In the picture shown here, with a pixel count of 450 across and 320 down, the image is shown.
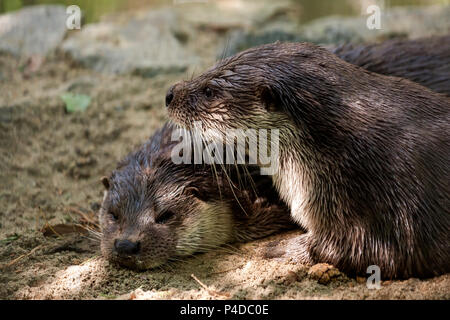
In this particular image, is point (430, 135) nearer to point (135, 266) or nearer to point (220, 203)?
point (220, 203)

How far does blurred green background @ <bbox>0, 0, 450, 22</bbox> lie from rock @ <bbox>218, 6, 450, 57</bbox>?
4.52 feet

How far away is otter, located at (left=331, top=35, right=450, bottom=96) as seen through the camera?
4.19 meters

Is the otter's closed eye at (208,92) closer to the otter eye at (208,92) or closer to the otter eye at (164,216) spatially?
the otter eye at (208,92)

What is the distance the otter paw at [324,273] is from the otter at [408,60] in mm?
1616

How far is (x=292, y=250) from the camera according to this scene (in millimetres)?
3514

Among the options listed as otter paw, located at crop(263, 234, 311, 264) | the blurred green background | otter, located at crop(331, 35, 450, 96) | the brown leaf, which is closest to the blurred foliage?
the brown leaf

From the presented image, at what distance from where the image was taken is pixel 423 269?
3117 millimetres

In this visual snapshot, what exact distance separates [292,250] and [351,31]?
4.07m

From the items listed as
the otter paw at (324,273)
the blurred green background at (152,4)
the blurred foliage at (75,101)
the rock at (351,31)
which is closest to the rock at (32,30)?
the blurred green background at (152,4)

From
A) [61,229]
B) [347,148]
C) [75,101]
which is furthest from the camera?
[75,101]

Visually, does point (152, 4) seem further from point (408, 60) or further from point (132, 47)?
point (408, 60)

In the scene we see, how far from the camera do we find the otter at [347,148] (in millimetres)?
3129

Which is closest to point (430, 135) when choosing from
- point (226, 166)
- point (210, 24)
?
point (226, 166)

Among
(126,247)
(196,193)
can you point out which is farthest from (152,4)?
(126,247)
